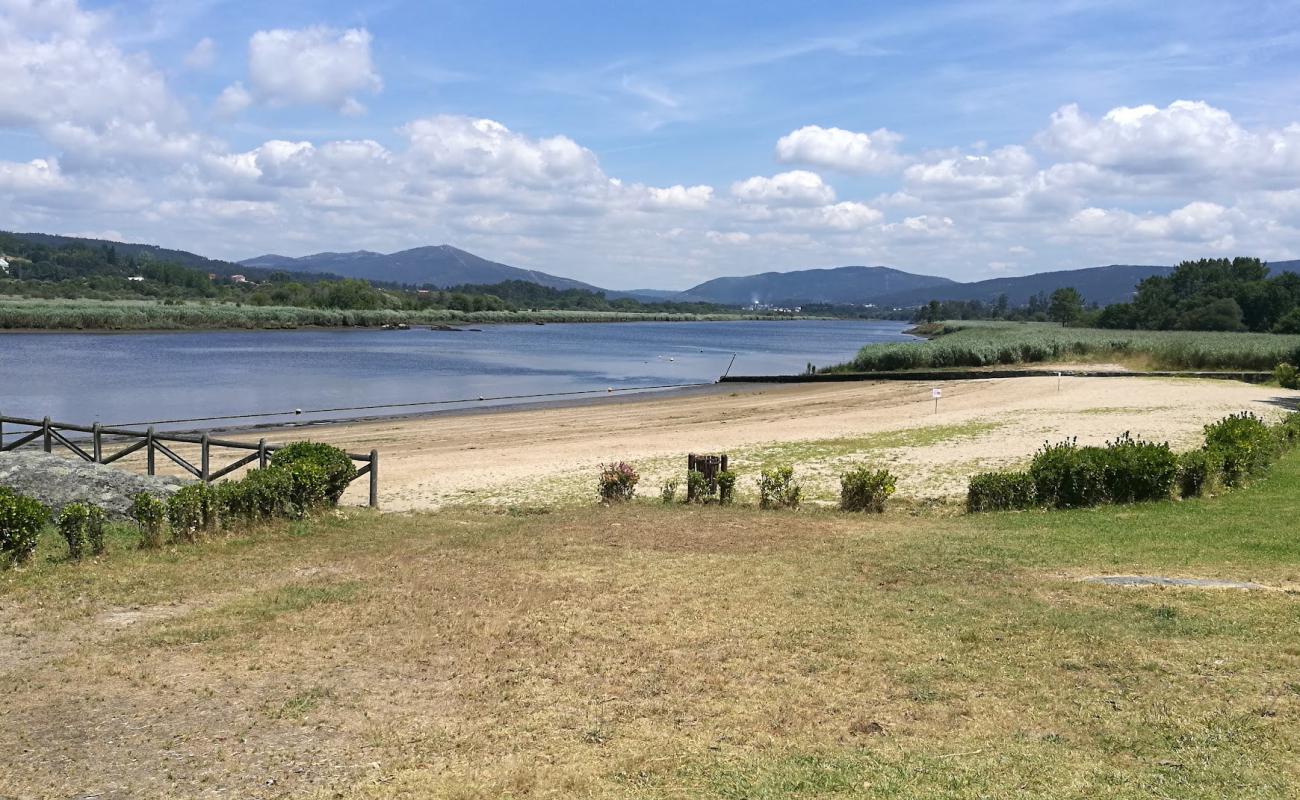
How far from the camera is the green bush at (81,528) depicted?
11047mm

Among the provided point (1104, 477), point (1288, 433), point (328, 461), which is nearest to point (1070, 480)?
point (1104, 477)

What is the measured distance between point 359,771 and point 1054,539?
9.70 m

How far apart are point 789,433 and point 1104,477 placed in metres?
13.0

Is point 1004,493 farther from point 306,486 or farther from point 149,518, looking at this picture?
point 149,518

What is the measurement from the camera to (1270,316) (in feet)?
289

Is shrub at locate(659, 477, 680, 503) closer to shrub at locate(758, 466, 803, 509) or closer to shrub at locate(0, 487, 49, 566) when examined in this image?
shrub at locate(758, 466, 803, 509)

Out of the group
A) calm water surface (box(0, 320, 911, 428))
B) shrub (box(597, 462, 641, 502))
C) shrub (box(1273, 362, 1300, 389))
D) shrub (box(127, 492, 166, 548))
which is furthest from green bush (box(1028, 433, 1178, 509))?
calm water surface (box(0, 320, 911, 428))

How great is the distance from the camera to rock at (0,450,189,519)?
13.6m

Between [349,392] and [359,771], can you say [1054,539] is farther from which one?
[349,392]

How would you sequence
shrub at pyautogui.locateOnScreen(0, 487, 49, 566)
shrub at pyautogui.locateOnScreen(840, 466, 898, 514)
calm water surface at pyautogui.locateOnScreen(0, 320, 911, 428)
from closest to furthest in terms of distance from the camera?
1. shrub at pyautogui.locateOnScreen(0, 487, 49, 566)
2. shrub at pyautogui.locateOnScreen(840, 466, 898, 514)
3. calm water surface at pyautogui.locateOnScreen(0, 320, 911, 428)

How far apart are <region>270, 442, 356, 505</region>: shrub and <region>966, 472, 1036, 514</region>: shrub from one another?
9944mm

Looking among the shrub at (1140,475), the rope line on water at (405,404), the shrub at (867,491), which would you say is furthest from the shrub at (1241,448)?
the rope line on water at (405,404)

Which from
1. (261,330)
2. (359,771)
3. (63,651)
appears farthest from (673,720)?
(261,330)

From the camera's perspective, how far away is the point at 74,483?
13883mm
